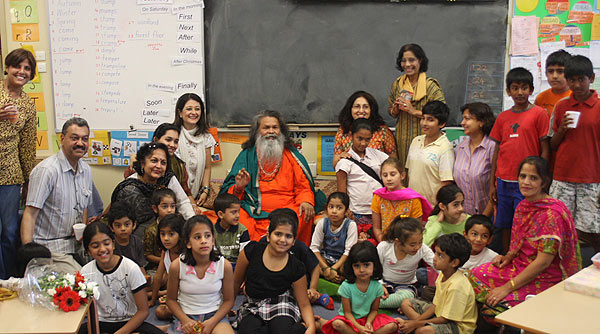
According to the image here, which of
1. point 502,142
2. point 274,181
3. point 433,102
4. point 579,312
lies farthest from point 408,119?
point 579,312

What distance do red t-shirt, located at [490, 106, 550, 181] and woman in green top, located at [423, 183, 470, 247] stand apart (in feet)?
1.58

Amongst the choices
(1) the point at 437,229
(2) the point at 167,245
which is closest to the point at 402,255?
(1) the point at 437,229

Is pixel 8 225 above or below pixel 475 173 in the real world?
below

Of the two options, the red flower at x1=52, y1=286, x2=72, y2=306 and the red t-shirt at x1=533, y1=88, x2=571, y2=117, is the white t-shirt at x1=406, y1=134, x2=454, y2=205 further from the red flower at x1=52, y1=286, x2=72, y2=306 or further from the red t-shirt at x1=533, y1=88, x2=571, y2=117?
the red flower at x1=52, y1=286, x2=72, y2=306

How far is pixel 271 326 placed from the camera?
3.60 metres

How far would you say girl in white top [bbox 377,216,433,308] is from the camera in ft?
13.5

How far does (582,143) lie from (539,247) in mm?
1194

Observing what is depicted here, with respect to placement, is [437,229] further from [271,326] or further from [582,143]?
[271,326]

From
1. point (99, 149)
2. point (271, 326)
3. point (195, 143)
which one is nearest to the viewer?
point (271, 326)

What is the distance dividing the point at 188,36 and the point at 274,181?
5.74 ft

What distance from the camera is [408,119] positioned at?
5.17 meters

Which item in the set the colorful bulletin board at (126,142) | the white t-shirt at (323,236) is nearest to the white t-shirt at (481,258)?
the white t-shirt at (323,236)

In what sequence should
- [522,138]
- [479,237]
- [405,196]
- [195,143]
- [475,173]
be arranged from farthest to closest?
[195,143], [475,173], [405,196], [522,138], [479,237]

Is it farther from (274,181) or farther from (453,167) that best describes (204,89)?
(453,167)
